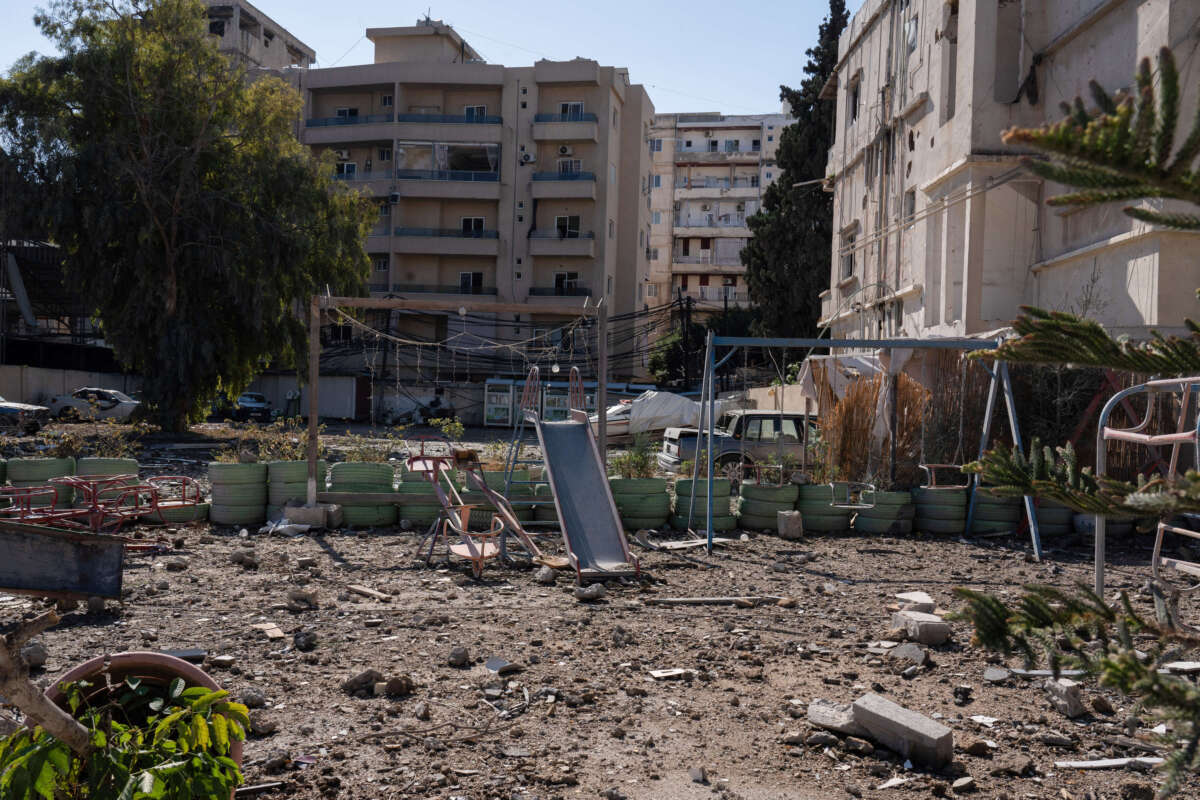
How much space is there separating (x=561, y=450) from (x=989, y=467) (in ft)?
31.8

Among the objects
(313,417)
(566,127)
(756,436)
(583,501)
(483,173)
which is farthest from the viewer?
(483,173)

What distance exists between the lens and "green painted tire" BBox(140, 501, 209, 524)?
11.3 m

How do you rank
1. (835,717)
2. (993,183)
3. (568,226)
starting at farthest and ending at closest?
(568,226) < (993,183) < (835,717)

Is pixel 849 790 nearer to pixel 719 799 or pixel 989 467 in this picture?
pixel 719 799

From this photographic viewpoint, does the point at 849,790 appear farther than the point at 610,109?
No

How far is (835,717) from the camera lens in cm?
493

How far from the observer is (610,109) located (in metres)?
47.0

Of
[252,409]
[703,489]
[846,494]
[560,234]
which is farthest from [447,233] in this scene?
[846,494]

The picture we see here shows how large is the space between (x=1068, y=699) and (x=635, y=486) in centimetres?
708

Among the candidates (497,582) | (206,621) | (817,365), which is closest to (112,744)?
(206,621)

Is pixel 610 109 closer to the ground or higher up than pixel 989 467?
higher up

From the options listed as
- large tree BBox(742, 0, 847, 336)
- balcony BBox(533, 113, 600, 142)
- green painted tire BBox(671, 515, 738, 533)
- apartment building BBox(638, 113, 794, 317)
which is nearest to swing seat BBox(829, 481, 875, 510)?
green painted tire BBox(671, 515, 738, 533)

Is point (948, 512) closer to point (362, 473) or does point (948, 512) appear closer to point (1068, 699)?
point (1068, 699)

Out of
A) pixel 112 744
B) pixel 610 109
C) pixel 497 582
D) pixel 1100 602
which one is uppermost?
pixel 610 109
